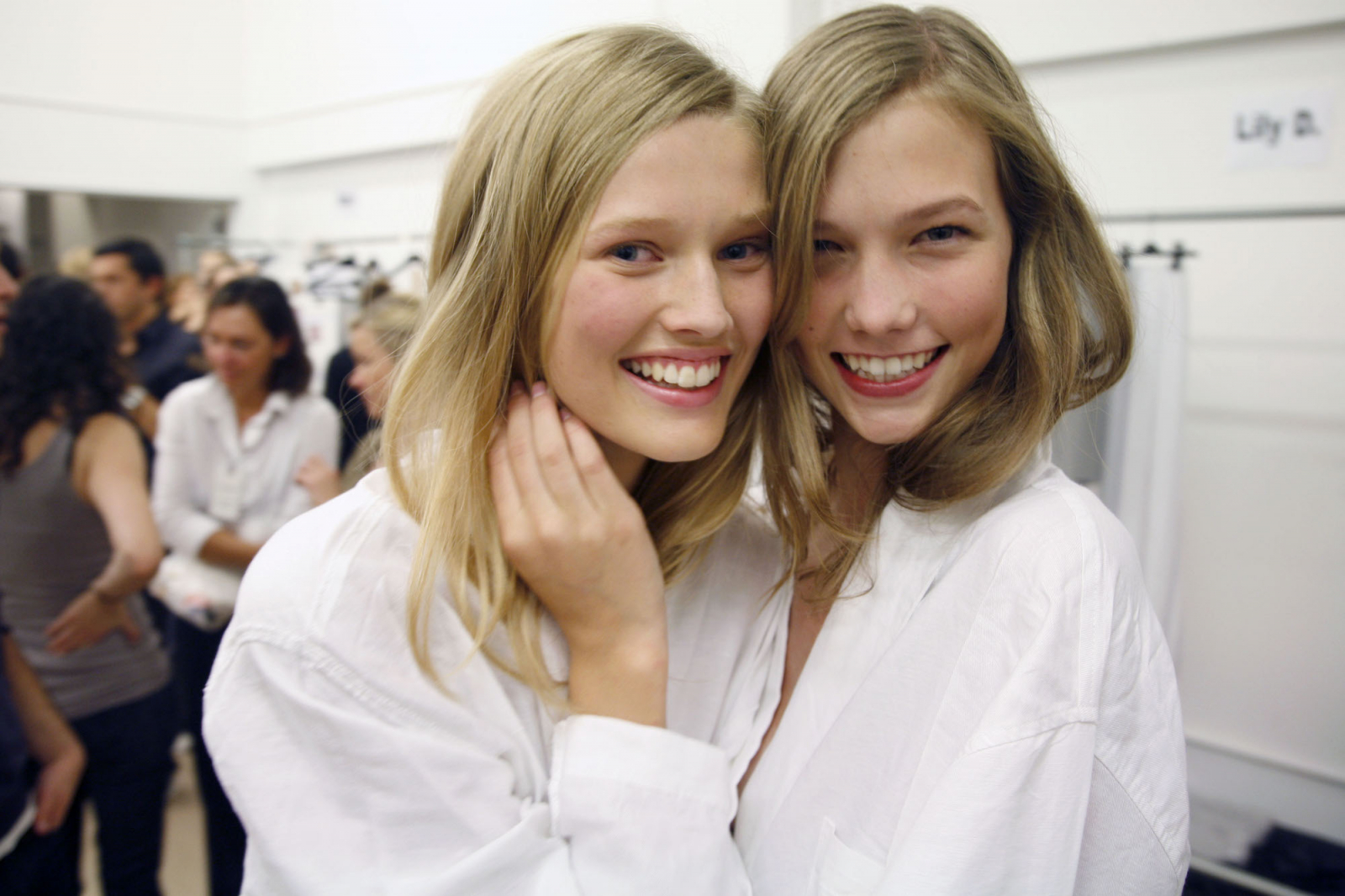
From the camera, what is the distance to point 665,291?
0.97 metres

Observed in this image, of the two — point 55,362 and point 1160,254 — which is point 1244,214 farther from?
point 55,362

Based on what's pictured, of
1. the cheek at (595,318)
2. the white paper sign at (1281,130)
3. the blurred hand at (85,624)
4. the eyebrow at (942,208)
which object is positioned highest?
the white paper sign at (1281,130)

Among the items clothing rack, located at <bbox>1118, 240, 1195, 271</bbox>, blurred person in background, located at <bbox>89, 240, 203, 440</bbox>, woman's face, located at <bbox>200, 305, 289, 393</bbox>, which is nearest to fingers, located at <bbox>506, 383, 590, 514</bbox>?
clothing rack, located at <bbox>1118, 240, 1195, 271</bbox>

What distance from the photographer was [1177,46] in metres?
2.58

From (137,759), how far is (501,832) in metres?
1.63

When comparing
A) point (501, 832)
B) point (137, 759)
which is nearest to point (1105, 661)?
point (501, 832)

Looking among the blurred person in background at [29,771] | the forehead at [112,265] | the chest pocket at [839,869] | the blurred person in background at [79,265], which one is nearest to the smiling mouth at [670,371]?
the chest pocket at [839,869]

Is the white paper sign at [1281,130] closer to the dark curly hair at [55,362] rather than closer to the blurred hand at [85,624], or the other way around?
the dark curly hair at [55,362]

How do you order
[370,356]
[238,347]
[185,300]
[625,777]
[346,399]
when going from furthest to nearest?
1. [185,300]
2. [346,399]
3. [370,356]
4. [238,347]
5. [625,777]

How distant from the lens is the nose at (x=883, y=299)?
0.99 metres

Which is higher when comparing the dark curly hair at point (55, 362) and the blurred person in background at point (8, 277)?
the blurred person in background at point (8, 277)

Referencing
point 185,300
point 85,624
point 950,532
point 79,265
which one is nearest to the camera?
point 950,532

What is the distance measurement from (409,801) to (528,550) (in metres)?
0.27

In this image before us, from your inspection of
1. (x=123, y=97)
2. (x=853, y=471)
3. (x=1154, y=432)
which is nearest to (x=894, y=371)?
(x=853, y=471)
